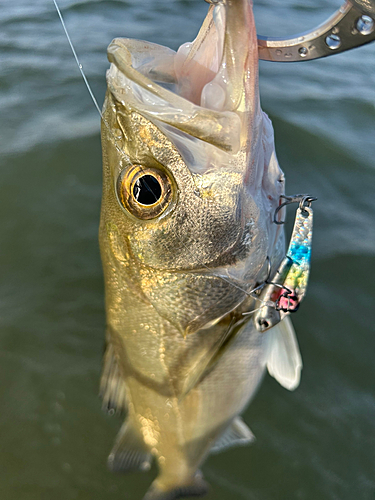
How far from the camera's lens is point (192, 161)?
1.32 meters

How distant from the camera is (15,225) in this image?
3.12 meters

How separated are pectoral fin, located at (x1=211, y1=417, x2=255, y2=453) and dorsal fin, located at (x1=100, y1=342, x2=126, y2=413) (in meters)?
0.58

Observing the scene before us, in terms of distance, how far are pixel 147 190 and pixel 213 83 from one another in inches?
17.1

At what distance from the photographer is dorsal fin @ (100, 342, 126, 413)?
1.96 metres

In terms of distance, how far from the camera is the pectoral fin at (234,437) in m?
2.13

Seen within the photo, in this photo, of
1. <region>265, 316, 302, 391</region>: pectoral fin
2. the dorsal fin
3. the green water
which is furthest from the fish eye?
the green water

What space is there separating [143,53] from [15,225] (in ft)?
7.21

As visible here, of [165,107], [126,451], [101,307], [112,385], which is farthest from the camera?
[101,307]

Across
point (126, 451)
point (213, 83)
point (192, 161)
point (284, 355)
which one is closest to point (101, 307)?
point (126, 451)

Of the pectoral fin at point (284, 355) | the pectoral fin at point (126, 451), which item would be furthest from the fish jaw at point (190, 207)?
the pectoral fin at point (126, 451)

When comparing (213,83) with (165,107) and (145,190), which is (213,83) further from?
(145,190)

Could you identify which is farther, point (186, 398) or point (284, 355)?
point (284, 355)

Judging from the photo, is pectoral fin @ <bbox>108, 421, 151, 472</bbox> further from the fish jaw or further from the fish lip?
the fish lip

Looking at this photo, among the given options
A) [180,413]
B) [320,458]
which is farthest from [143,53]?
[320,458]
